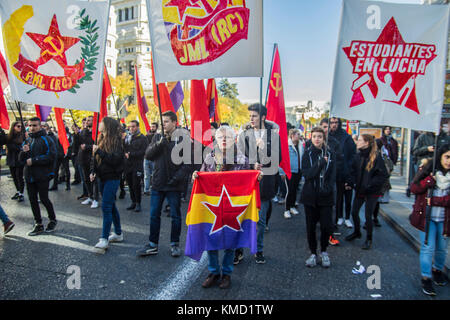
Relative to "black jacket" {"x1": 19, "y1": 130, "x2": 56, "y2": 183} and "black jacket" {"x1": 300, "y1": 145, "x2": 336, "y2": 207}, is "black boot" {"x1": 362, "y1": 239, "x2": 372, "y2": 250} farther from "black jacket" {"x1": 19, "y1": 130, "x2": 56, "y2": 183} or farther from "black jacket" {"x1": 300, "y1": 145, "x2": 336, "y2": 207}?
"black jacket" {"x1": 19, "y1": 130, "x2": 56, "y2": 183}

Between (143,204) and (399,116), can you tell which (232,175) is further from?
(143,204)

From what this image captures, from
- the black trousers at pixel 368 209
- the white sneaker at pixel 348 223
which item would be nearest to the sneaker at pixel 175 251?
the black trousers at pixel 368 209

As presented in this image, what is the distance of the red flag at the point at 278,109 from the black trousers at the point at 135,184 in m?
3.95

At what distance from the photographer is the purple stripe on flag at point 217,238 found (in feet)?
11.6

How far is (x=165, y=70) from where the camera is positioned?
3975 mm

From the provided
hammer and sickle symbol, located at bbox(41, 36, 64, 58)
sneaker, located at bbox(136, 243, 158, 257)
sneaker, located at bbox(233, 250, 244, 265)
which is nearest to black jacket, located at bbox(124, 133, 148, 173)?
hammer and sickle symbol, located at bbox(41, 36, 64, 58)

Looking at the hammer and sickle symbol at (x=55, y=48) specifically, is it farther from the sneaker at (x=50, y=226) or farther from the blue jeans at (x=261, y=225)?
the blue jeans at (x=261, y=225)

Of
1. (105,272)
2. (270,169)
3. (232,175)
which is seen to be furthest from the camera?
(270,169)

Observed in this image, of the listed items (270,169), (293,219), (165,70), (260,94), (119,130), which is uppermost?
(165,70)

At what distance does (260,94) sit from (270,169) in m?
1.09

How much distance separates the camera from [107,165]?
461 cm

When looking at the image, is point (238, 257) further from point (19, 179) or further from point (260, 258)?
point (19, 179)

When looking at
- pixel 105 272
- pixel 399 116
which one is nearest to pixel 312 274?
pixel 399 116

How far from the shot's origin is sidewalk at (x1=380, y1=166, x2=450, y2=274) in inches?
203
